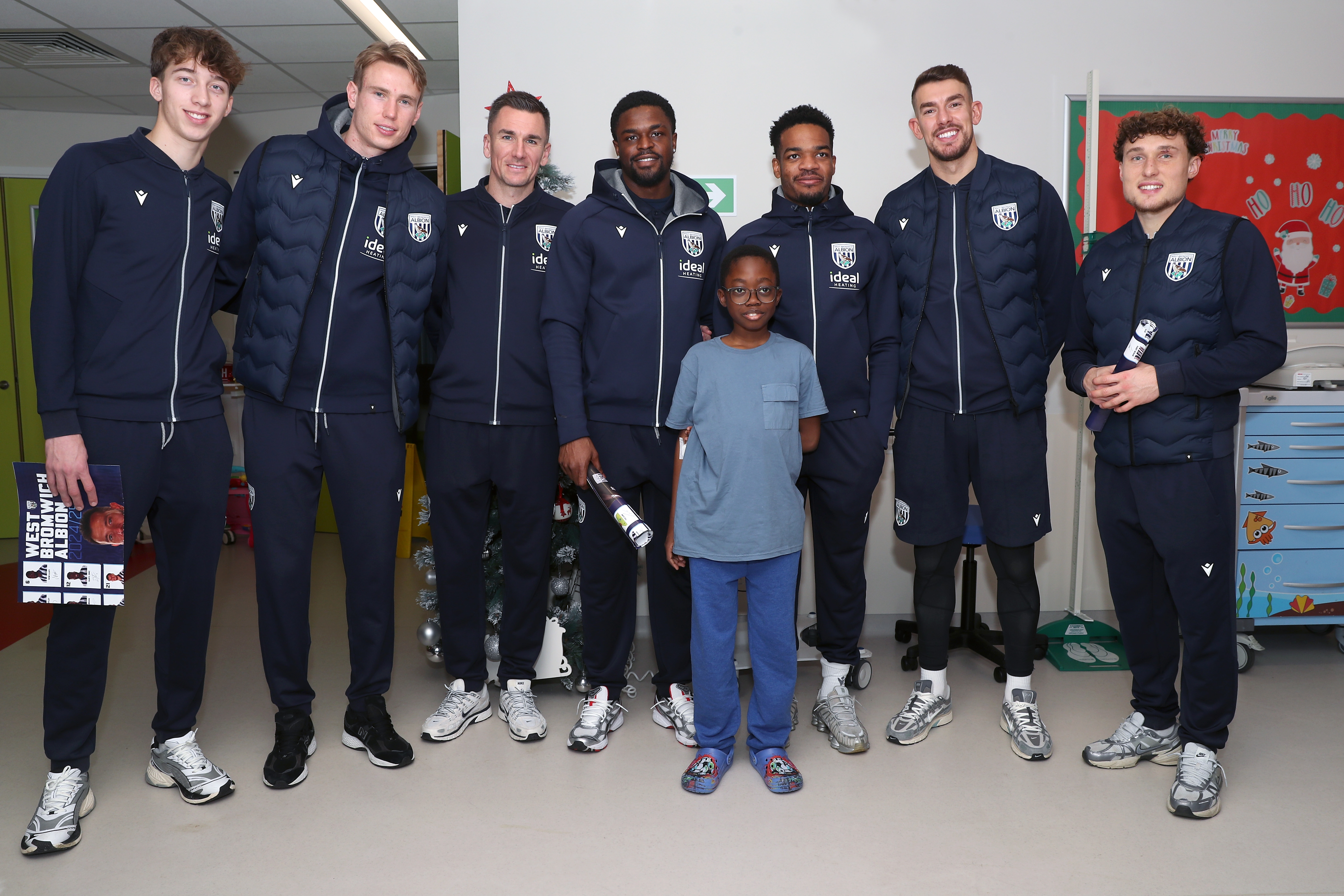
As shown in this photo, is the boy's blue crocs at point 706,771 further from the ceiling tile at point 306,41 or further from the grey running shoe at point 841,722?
the ceiling tile at point 306,41

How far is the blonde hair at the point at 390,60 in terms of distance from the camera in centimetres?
240

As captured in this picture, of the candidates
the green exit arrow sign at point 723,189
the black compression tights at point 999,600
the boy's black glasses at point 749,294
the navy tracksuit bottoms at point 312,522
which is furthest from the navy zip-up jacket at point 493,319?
the black compression tights at point 999,600

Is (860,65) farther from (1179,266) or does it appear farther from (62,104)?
(62,104)

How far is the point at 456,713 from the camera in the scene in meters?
2.79

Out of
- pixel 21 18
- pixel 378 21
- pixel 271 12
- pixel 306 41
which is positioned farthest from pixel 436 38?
pixel 21 18

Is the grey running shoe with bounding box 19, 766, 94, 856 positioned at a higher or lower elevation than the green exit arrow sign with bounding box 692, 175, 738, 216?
lower

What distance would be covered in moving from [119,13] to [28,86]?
1714mm

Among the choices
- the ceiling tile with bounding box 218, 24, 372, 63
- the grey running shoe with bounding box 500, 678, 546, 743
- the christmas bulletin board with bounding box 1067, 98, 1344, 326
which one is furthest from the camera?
the ceiling tile with bounding box 218, 24, 372, 63

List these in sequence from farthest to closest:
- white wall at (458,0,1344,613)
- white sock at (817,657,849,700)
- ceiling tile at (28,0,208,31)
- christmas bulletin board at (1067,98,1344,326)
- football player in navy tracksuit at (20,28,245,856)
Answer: ceiling tile at (28,0,208,31) → christmas bulletin board at (1067,98,1344,326) → white wall at (458,0,1344,613) → white sock at (817,657,849,700) → football player in navy tracksuit at (20,28,245,856)

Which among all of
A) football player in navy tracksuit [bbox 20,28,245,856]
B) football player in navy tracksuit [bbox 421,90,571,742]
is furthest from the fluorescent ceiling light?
football player in navy tracksuit [bbox 20,28,245,856]

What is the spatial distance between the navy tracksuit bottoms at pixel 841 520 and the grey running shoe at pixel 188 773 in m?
1.78

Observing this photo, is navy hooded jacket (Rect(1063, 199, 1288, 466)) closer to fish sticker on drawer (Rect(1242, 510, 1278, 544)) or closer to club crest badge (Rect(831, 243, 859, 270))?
club crest badge (Rect(831, 243, 859, 270))

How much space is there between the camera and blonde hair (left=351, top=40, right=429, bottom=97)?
240 cm

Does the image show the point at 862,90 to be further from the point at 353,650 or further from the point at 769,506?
the point at 353,650
